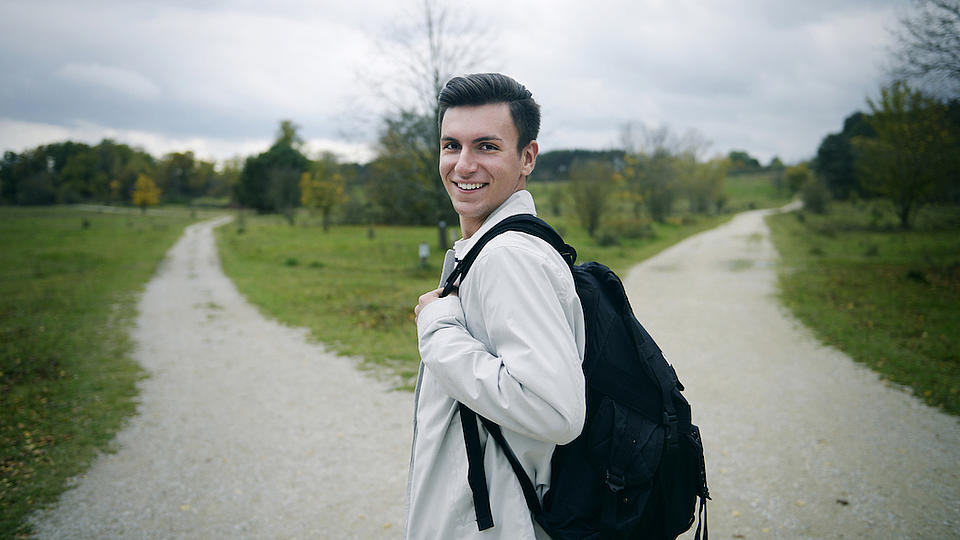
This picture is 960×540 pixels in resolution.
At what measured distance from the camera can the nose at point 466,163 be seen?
67.0 inches

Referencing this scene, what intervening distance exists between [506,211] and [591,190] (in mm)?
27941

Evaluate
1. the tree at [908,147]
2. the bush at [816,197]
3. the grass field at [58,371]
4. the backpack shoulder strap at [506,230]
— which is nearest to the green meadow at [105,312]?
the grass field at [58,371]

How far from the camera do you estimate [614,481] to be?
1512 mm

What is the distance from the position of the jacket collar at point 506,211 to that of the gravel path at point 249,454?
9.59 feet

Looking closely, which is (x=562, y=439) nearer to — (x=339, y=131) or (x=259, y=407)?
(x=259, y=407)

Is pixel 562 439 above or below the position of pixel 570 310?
below

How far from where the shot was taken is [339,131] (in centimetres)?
2034

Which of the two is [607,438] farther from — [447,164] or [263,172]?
[263,172]

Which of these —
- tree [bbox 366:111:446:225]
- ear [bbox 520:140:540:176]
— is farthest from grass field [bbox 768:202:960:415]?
tree [bbox 366:111:446:225]

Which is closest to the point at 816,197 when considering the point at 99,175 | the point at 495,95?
the point at 495,95

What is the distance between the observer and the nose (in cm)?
A: 170

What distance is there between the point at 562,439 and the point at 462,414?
33 centimetres

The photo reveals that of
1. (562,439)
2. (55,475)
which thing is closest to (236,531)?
(55,475)

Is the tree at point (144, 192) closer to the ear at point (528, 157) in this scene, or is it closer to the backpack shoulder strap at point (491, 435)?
the ear at point (528, 157)
